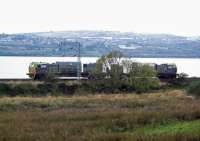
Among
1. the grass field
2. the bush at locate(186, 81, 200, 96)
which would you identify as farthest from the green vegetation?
the grass field

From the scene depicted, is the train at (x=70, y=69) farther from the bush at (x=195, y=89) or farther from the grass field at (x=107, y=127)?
the grass field at (x=107, y=127)

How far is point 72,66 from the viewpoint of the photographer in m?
77.9

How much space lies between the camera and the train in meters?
75.2

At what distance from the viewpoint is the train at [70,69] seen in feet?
247

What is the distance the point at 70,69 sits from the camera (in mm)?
78250

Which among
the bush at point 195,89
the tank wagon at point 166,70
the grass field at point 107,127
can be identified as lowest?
the tank wagon at point 166,70

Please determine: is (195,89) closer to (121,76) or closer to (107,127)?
(121,76)

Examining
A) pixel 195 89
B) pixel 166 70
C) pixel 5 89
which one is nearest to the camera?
pixel 195 89

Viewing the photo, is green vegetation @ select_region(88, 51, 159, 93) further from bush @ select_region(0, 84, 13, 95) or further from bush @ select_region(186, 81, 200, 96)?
bush @ select_region(186, 81, 200, 96)

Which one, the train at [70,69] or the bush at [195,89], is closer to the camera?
the bush at [195,89]

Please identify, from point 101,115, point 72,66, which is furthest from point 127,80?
point 101,115

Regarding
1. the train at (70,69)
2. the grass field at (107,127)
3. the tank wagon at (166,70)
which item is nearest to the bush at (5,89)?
the train at (70,69)

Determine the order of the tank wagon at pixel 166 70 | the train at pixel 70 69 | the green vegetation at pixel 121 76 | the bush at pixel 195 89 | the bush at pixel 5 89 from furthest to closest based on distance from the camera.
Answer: the tank wagon at pixel 166 70 → the train at pixel 70 69 → the green vegetation at pixel 121 76 → the bush at pixel 5 89 → the bush at pixel 195 89

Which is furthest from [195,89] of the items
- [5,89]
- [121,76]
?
[5,89]
